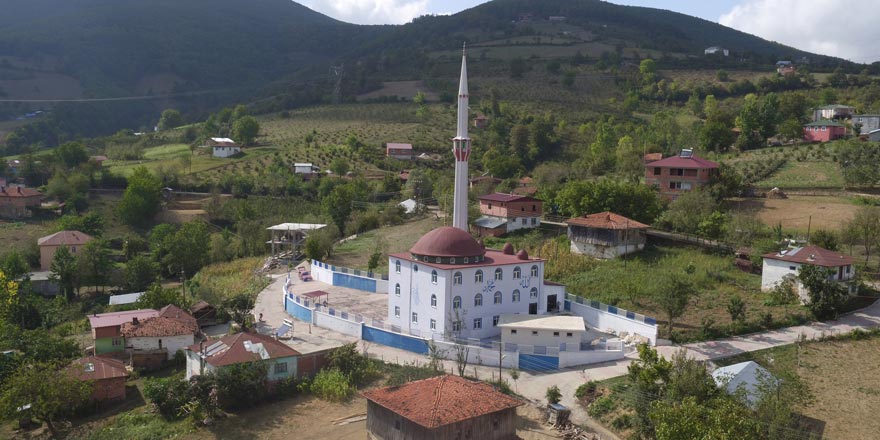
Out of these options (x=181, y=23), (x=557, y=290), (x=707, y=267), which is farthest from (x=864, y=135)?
(x=181, y=23)

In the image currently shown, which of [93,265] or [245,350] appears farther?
[93,265]

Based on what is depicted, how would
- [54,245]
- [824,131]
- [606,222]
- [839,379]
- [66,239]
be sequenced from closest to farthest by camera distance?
1. [839,379]
2. [606,222]
3. [54,245]
4. [66,239]
5. [824,131]

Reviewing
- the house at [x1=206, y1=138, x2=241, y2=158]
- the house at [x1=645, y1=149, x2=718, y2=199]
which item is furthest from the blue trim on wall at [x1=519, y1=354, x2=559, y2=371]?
the house at [x1=206, y1=138, x2=241, y2=158]

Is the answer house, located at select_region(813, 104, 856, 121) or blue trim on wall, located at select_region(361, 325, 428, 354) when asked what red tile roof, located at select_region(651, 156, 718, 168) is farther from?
house, located at select_region(813, 104, 856, 121)

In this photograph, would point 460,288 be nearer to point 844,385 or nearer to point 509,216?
point 844,385

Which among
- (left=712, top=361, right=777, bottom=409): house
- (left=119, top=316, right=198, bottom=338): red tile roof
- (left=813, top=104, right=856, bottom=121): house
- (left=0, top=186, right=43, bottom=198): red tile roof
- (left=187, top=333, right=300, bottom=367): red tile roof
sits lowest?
(left=119, top=316, right=198, bottom=338): red tile roof

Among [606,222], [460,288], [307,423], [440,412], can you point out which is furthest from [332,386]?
[606,222]
